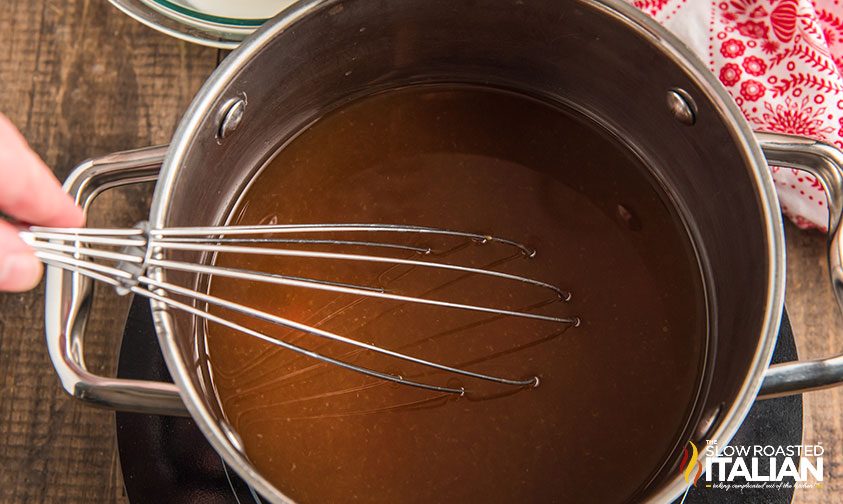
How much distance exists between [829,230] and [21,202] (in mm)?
558

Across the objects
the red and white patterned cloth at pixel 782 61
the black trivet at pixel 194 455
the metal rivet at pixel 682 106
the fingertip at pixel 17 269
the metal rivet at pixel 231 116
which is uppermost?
the red and white patterned cloth at pixel 782 61

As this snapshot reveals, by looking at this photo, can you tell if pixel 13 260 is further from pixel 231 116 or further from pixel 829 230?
pixel 829 230

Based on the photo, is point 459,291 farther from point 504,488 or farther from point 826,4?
point 826,4

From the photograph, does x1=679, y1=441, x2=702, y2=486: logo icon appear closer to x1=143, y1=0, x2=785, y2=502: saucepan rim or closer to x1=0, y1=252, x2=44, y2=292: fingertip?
x1=143, y1=0, x2=785, y2=502: saucepan rim

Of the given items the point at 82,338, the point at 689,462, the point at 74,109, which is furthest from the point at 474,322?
the point at 74,109

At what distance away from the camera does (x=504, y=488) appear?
2.06 ft

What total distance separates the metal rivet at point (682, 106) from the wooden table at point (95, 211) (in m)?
0.23

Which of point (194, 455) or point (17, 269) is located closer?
point (17, 269)

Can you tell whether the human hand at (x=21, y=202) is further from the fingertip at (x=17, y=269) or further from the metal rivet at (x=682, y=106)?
the metal rivet at (x=682, y=106)

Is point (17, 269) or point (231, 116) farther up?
point (231, 116)

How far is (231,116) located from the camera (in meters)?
0.61

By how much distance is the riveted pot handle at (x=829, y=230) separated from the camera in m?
0.53

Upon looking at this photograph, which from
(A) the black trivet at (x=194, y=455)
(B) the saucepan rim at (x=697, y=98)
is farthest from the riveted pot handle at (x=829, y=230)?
(A) the black trivet at (x=194, y=455)

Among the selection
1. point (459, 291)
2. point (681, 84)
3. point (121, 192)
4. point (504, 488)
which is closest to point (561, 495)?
point (504, 488)
